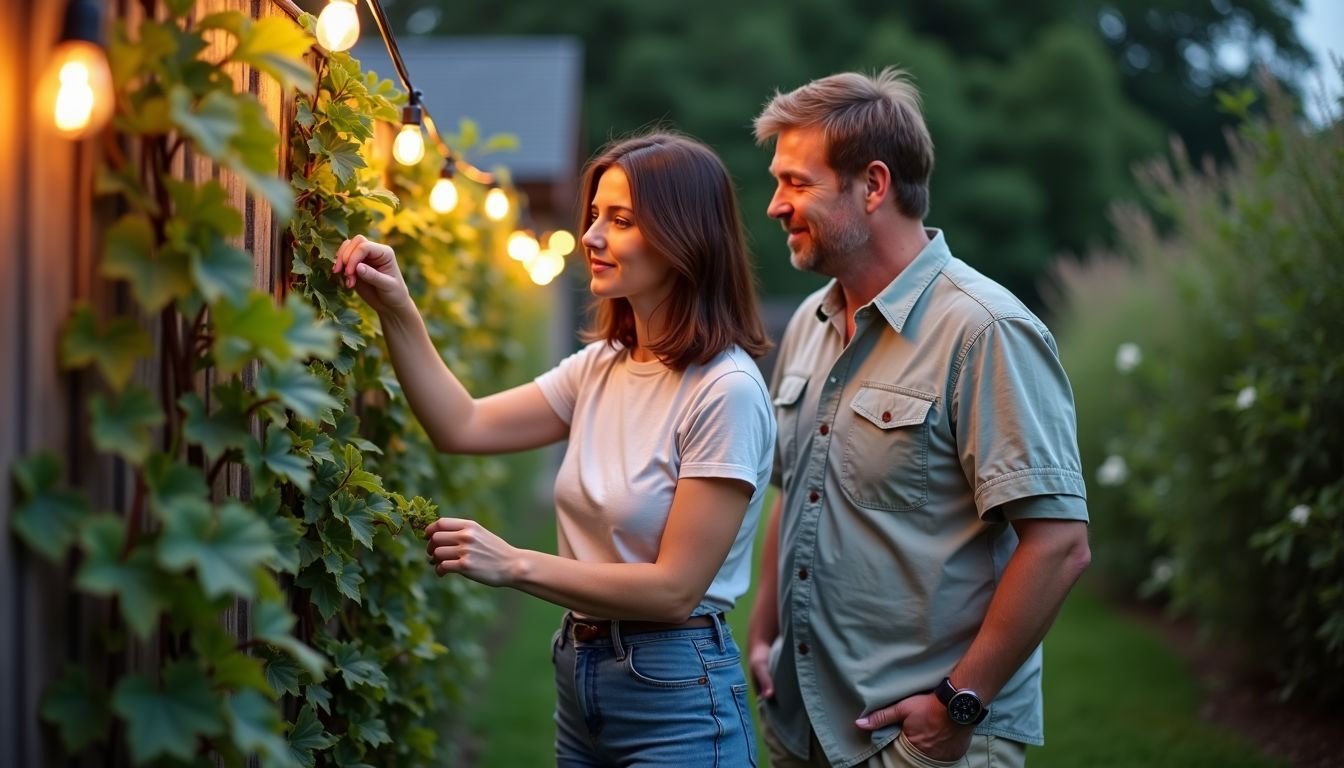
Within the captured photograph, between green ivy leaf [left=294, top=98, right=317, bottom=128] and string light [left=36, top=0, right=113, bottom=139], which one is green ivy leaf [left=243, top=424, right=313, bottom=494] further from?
green ivy leaf [left=294, top=98, right=317, bottom=128]

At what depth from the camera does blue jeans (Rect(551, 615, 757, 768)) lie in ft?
6.98

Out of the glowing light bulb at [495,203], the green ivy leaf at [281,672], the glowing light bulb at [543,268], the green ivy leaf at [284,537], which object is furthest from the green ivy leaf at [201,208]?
the glowing light bulb at [495,203]

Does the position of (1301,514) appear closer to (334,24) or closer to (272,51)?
(334,24)

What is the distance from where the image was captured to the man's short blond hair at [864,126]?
96.7 inches

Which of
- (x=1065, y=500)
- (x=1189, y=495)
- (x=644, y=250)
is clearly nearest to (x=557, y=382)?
(x=644, y=250)

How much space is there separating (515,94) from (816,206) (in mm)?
13899

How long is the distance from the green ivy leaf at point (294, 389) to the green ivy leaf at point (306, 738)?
74 cm

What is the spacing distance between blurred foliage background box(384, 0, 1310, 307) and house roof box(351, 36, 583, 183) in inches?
255

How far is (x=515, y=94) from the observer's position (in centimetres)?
1573

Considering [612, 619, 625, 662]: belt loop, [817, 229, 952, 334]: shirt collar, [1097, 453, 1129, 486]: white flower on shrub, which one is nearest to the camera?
[612, 619, 625, 662]: belt loop

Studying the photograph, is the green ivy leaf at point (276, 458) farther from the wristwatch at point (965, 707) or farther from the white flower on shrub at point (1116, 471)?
the white flower on shrub at point (1116, 471)

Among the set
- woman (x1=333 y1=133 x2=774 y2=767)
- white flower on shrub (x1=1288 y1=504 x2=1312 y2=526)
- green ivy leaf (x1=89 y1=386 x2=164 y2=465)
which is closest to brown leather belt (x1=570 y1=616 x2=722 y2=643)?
woman (x1=333 y1=133 x2=774 y2=767)

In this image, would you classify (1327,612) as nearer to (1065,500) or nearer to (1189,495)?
(1189,495)

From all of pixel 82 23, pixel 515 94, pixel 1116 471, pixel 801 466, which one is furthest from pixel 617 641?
pixel 515 94
